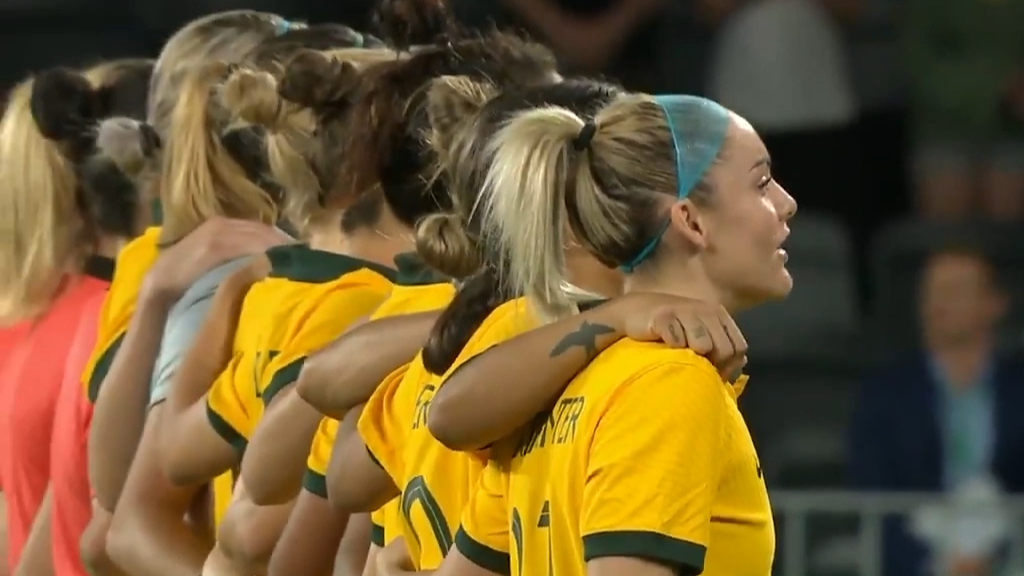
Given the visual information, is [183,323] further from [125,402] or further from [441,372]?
[441,372]

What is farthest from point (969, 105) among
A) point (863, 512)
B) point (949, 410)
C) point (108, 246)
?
point (108, 246)

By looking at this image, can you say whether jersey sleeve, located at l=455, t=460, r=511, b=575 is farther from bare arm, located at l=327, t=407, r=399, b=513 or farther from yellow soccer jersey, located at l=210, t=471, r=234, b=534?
yellow soccer jersey, located at l=210, t=471, r=234, b=534

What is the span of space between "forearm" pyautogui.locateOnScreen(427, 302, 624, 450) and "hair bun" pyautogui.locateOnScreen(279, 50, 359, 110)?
60 cm

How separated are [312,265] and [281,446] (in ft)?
0.66

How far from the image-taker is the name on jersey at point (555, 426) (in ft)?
4.70

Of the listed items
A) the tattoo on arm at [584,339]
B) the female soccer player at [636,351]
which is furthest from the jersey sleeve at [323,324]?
the tattoo on arm at [584,339]

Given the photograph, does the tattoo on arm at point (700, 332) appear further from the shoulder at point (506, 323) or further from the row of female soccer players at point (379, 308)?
the shoulder at point (506, 323)

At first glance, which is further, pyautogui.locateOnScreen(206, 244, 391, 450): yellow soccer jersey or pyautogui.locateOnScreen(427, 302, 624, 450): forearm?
pyautogui.locateOnScreen(206, 244, 391, 450): yellow soccer jersey

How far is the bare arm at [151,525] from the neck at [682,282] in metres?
0.98

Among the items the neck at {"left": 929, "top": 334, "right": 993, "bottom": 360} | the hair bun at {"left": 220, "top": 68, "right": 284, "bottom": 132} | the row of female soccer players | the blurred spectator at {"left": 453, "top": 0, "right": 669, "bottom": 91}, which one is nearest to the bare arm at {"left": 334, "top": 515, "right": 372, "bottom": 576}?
→ the row of female soccer players

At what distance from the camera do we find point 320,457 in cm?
200

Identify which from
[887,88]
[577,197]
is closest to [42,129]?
[577,197]

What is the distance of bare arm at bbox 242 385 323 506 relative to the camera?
2008 millimetres

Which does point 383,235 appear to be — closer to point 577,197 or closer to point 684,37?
point 577,197
